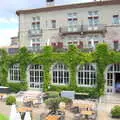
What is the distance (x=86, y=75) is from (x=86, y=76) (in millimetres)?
101

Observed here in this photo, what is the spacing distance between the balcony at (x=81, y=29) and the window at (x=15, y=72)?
7.25 meters

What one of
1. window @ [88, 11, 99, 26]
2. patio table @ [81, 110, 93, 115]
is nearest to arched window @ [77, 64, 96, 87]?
window @ [88, 11, 99, 26]

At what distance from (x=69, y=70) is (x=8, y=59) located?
7254 millimetres

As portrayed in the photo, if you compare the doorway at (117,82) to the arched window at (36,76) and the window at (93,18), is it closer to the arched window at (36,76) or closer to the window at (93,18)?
the window at (93,18)

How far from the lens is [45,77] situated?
29516 millimetres

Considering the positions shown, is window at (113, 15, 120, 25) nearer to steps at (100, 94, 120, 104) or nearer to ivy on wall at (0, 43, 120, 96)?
ivy on wall at (0, 43, 120, 96)

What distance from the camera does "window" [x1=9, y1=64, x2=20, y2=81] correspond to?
3139 cm

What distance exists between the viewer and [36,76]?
3045cm

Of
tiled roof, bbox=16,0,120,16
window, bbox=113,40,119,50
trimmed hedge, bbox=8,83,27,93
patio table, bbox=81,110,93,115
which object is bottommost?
patio table, bbox=81,110,93,115

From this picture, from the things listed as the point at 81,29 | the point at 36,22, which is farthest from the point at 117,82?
the point at 36,22

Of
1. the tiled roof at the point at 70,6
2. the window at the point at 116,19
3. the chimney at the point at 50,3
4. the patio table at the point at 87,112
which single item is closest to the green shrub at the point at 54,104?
the patio table at the point at 87,112

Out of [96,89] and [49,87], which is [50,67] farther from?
[96,89]

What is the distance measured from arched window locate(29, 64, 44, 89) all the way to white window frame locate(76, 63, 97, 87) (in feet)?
13.6

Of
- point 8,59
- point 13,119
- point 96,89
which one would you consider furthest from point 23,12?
point 13,119
